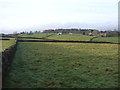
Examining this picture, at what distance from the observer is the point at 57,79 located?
1388 cm

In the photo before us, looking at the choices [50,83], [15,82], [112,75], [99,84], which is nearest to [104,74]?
[112,75]

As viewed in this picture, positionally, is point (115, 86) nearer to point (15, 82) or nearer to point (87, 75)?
point (87, 75)

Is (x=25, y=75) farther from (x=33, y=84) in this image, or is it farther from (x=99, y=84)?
(x=99, y=84)

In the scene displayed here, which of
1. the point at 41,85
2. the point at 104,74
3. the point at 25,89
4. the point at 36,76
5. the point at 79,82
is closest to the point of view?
the point at 25,89

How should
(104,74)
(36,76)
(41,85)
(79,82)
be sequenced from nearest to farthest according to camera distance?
(41,85) → (79,82) → (36,76) → (104,74)

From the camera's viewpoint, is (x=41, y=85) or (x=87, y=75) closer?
(x=41, y=85)

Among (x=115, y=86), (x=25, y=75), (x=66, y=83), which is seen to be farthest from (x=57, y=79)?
(x=115, y=86)

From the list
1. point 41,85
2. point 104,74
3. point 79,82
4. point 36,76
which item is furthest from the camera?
point 104,74

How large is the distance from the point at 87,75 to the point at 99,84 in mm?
2762

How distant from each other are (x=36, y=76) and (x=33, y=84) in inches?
94.0

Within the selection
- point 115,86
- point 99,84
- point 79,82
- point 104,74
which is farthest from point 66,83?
point 104,74

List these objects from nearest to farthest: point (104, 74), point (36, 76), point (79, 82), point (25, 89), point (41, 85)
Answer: point (25, 89), point (41, 85), point (79, 82), point (36, 76), point (104, 74)

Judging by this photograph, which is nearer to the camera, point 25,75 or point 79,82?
point 79,82

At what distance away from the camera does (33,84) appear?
40.8 feet
